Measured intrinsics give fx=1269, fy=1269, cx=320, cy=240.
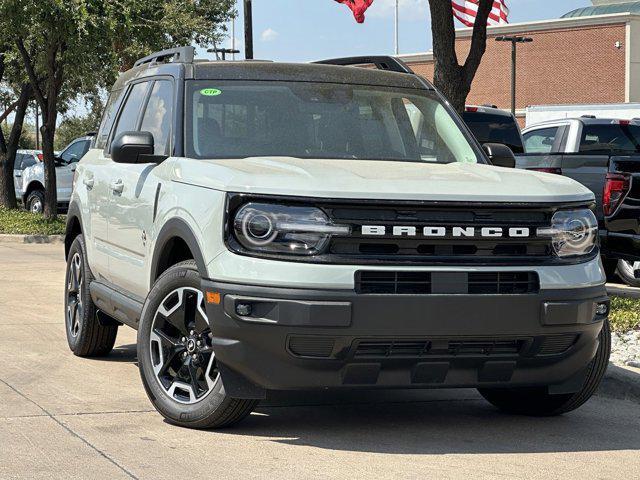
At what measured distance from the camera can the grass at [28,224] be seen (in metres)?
24.5

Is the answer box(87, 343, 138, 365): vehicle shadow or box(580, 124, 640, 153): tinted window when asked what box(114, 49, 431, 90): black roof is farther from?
box(580, 124, 640, 153): tinted window

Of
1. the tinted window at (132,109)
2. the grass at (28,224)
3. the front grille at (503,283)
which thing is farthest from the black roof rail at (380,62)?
the grass at (28,224)

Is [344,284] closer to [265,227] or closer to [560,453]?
[265,227]

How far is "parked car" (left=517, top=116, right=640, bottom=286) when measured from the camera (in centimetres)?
1220

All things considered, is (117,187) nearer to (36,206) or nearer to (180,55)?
(180,55)

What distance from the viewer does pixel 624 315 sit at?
10.6m

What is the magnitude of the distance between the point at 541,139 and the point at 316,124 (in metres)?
10.2

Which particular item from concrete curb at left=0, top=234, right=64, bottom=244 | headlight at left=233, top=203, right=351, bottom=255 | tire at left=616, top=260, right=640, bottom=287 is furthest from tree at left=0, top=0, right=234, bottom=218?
headlight at left=233, top=203, right=351, bottom=255

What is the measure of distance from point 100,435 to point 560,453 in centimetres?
222

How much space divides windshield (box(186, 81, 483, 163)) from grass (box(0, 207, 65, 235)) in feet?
57.2

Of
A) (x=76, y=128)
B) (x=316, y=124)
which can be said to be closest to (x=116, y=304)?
(x=316, y=124)

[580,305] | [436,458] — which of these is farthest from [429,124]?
[436,458]

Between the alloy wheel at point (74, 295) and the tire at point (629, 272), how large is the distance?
7.72 m

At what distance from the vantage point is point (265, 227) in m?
5.79
